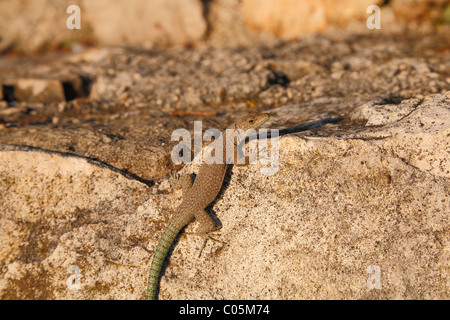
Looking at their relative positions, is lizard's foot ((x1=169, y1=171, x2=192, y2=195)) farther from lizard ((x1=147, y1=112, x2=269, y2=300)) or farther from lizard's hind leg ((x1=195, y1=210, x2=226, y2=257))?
lizard's hind leg ((x1=195, y1=210, x2=226, y2=257))

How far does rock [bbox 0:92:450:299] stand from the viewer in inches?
147

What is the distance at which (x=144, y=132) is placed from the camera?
5.38m

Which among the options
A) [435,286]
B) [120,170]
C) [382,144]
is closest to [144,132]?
[120,170]

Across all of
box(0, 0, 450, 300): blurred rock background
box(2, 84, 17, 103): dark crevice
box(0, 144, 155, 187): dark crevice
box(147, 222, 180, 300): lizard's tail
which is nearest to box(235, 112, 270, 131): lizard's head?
box(0, 0, 450, 300): blurred rock background

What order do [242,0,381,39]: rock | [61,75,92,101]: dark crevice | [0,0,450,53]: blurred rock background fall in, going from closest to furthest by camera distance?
[61,75,92,101]: dark crevice, [0,0,450,53]: blurred rock background, [242,0,381,39]: rock

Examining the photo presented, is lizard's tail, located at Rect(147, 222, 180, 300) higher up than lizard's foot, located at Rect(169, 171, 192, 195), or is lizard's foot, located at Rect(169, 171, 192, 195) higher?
lizard's foot, located at Rect(169, 171, 192, 195)

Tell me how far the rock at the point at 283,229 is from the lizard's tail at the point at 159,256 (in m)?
0.12

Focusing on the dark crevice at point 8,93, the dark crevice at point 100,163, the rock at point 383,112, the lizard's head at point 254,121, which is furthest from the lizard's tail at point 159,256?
the dark crevice at point 8,93

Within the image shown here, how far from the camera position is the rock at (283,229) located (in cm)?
374

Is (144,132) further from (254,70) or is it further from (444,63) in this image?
(444,63)

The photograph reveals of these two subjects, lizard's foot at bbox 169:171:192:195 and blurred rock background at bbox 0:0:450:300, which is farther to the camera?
lizard's foot at bbox 169:171:192:195

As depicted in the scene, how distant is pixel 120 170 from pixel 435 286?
13.3ft

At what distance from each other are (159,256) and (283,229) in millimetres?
1453

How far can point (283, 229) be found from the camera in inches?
153
